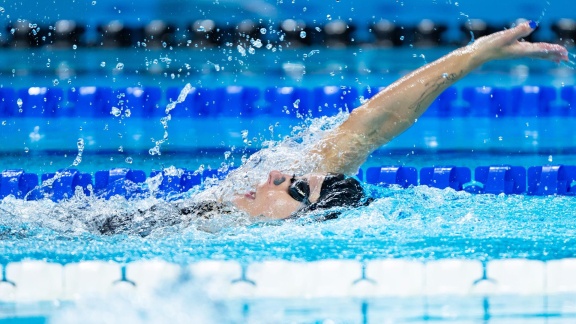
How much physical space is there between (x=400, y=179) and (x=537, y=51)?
3.87 feet

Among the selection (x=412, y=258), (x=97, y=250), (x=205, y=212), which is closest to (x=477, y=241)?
(x=412, y=258)

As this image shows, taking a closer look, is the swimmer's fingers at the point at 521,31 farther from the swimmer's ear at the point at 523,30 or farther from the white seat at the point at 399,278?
the white seat at the point at 399,278

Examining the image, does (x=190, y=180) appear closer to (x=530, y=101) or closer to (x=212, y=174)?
(x=212, y=174)

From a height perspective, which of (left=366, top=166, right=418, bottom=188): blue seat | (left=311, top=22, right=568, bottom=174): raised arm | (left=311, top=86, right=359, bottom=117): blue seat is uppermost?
(left=311, top=86, right=359, bottom=117): blue seat

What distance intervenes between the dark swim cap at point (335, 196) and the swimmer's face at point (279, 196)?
0.05 feet

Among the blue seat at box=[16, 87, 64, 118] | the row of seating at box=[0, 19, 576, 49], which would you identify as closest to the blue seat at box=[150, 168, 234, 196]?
the blue seat at box=[16, 87, 64, 118]

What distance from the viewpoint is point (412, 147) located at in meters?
4.63

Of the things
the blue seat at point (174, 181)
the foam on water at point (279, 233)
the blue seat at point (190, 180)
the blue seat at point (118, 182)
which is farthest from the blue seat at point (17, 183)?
the foam on water at point (279, 233)

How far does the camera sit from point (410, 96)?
9.20 ft

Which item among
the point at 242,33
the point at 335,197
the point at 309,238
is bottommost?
the point at 309,238

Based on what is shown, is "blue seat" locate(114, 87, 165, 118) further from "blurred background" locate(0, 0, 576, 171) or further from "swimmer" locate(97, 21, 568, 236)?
"swimmer" locate(97, 21, 568, 236)

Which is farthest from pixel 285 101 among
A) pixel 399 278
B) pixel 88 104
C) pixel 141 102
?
pixel 399 278

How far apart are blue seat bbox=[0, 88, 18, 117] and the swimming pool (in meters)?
0.03

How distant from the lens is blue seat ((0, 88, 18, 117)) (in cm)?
512
